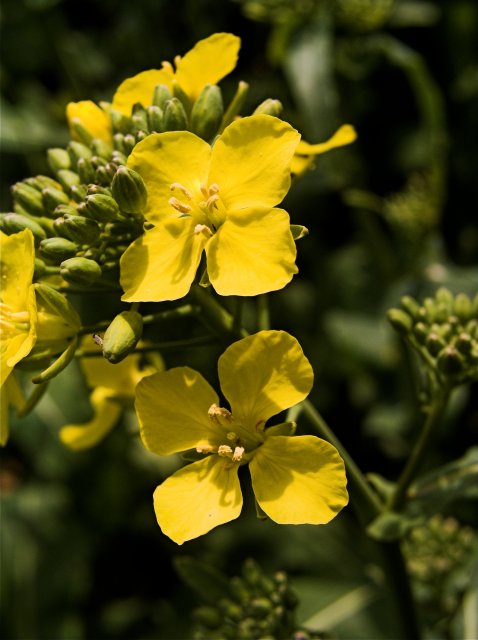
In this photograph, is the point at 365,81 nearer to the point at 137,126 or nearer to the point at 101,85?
the point at 101,85

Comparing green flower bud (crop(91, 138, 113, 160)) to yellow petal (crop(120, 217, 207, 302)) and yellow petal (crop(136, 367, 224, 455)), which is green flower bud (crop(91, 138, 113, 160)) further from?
yellow petal (crop(136, 367, 224, 455))

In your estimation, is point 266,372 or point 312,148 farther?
point 312,148

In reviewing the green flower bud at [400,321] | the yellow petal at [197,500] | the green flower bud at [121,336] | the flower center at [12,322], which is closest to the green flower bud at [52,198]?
the flower center at [12,322]

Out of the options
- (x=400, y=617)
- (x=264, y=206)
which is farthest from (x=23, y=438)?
(x=264, y=206)

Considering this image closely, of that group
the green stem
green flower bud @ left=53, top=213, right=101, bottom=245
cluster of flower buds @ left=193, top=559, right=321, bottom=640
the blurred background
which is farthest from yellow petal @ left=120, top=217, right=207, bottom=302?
the blurred background

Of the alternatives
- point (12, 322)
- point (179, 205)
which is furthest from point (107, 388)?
point (179, 205)

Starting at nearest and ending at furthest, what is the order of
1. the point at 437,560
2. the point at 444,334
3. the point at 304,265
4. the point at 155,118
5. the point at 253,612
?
the point at 155,118 < the point at 444,334 < the point at 253,612 < the point at 437,560 < the point at 304,265

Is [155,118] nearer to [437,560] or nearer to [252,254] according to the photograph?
[252,254]
